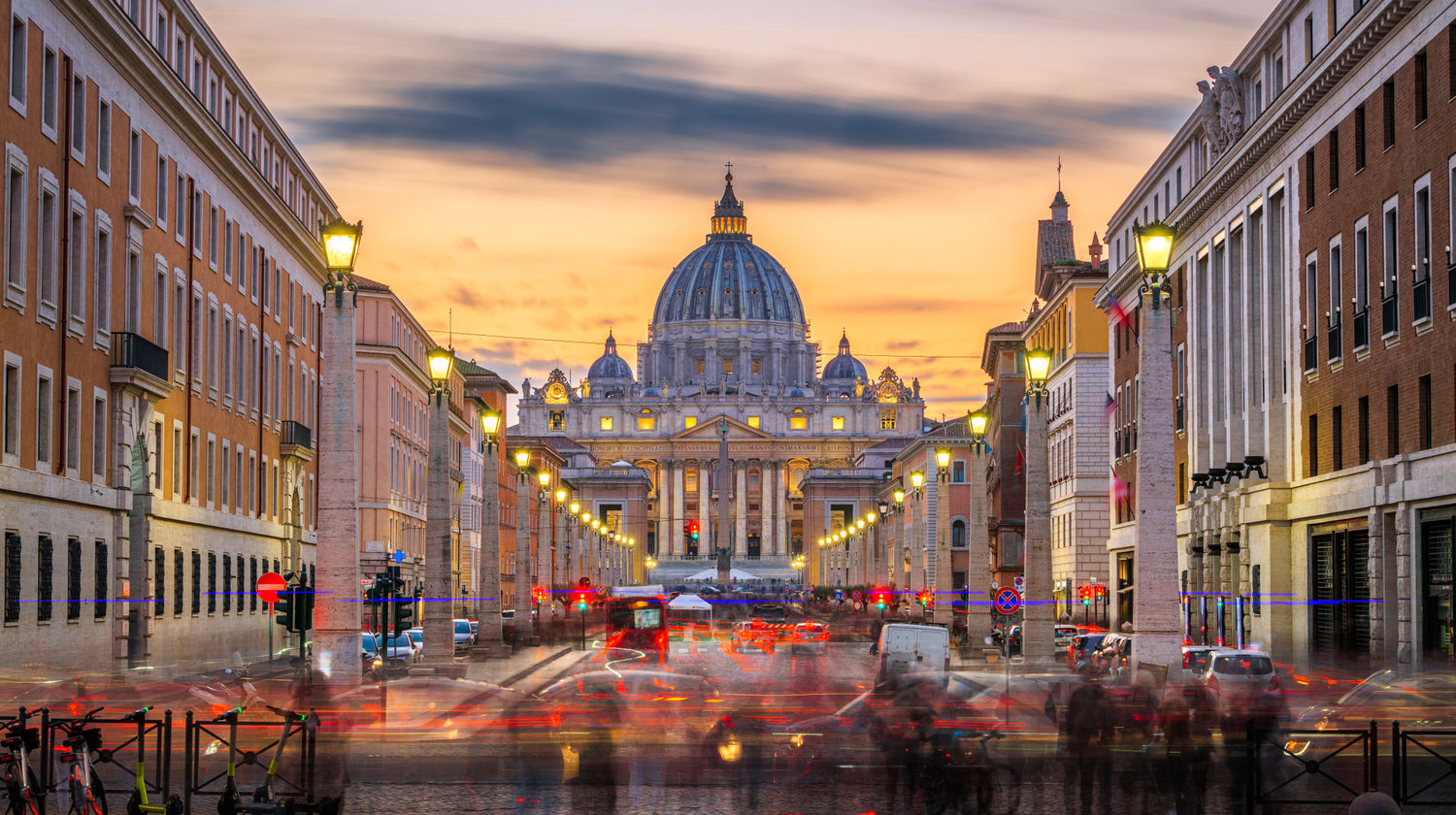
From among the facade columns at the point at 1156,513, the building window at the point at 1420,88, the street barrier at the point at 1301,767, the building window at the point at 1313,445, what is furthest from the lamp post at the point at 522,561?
the street barrier at the point at 1301,767

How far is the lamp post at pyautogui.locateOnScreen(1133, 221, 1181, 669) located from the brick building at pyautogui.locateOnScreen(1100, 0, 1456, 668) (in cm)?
47

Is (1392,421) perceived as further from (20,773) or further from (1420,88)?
(20,773)

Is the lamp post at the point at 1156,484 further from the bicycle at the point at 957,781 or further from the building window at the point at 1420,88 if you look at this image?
the building window at the point at 1420,88

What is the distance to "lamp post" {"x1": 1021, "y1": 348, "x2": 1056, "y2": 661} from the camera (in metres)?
38.2

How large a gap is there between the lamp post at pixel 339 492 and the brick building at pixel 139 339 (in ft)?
35.1

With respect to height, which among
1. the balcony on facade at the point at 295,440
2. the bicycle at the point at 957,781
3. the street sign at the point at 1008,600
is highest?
the balcony on facade at the point at 295,440

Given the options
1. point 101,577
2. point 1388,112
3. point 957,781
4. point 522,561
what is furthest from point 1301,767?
point 522,561

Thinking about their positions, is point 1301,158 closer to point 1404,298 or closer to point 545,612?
point 1404,298

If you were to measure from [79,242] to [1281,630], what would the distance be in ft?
99.4

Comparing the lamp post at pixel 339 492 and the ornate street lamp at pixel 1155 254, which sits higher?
the ornate street lamp at pixel 1155 254

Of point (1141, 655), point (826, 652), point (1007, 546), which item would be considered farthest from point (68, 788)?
point (1007, 546)

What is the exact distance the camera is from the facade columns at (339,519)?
26609 mm

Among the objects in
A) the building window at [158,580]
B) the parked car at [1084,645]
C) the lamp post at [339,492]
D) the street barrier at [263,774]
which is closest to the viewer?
the street barrier at [263,774]

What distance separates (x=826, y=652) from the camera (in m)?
66.0
